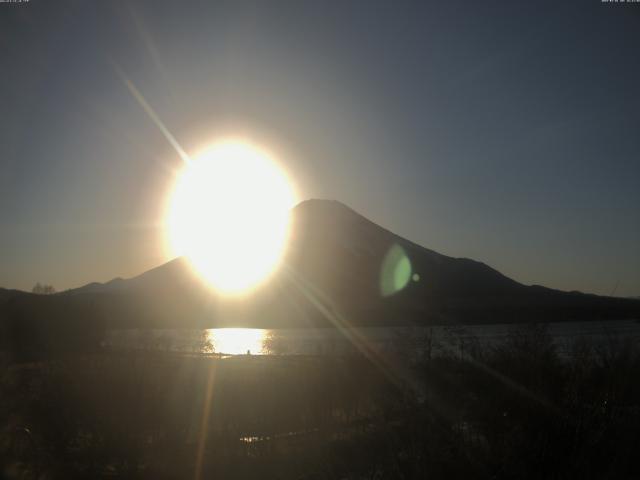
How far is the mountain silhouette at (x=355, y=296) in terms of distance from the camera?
10362 centimetres

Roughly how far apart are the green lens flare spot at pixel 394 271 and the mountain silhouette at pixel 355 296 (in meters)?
0.32

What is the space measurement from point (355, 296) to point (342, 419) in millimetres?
127415

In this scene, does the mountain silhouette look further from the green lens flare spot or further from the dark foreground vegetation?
the dark foreground vegetation

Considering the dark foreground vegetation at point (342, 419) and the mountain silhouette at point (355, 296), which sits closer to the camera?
the dark foreground vegetation at point (342, 419)

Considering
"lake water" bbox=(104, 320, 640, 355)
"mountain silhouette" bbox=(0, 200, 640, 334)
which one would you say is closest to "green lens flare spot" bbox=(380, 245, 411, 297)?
"mountain silhouette" bbox=(0, 200, 640, 334)

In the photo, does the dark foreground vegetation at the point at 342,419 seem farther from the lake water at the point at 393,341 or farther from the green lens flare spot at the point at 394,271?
the green lens flare spot at the point at 394,271

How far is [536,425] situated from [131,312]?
111 meters

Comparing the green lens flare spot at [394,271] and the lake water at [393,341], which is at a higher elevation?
the green lens flare spot at [394,271]

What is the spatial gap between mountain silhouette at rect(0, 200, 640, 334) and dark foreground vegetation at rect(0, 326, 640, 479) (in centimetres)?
5964

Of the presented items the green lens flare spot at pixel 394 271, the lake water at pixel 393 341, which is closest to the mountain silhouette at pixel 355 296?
the green lens flare spot at pixel 394 271

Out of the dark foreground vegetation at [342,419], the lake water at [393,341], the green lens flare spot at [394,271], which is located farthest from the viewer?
the green lens flare spot at [394,271]

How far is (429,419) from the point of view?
336 inches

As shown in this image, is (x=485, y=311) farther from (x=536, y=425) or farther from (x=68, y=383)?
(x=536, y=425)

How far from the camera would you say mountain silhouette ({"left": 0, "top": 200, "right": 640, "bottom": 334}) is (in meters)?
104
